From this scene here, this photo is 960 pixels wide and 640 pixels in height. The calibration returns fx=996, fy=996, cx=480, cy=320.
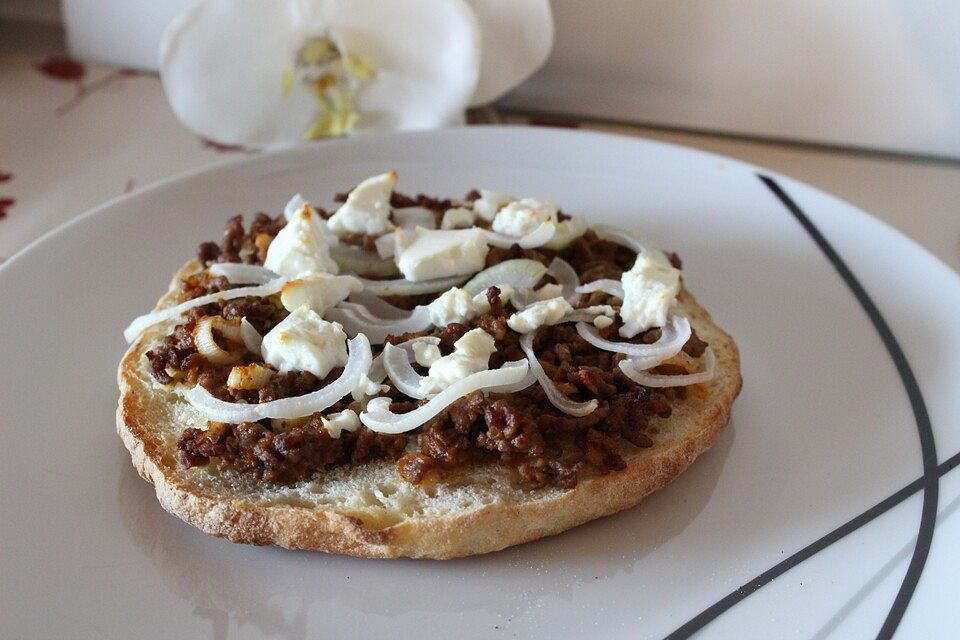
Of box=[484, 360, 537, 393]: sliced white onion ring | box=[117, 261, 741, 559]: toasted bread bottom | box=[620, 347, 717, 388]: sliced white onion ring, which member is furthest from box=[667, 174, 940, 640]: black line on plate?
box=[484, 360, 537, 393]: sliced white onion ring

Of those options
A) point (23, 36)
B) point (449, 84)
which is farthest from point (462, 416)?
point (23, 36)

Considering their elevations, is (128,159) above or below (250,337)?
below

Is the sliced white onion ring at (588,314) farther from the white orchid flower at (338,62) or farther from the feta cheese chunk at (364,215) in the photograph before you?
the white orchid flower at (338,62)

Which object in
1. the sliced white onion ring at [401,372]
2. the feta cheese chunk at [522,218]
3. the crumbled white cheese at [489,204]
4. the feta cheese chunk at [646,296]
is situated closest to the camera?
the sliced white onion ring at [401,372]

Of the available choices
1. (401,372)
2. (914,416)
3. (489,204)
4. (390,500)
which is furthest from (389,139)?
(914,416)

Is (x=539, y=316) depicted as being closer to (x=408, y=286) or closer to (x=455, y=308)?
(x=455, y=308)

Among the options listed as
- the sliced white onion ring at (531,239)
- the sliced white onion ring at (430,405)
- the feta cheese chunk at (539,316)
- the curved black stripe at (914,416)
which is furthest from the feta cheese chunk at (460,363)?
the curved black stripe at (914,416)

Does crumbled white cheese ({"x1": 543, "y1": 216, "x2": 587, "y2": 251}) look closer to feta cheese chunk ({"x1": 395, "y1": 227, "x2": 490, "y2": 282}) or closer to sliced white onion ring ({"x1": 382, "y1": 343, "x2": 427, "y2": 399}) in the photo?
feta cheese chunk ({"x1": 395, "y1": 227, "x2": 490, "y2": 282})
